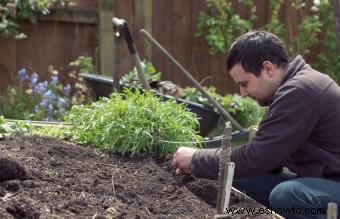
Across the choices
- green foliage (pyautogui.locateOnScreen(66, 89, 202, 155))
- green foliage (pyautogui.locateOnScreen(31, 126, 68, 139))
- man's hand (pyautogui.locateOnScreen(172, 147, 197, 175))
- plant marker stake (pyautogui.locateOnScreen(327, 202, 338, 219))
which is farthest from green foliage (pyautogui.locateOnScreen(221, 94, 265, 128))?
plant marker stake (pyautogui.locateOnScreen(327, 202, 338, 219))

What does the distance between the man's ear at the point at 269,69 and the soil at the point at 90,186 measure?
0.66m

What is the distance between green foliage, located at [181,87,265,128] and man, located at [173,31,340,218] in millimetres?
3061

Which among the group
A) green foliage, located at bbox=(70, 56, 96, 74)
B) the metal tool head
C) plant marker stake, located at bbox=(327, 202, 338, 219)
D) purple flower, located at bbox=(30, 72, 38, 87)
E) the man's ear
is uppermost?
the man's ear

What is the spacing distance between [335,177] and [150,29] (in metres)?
5.36

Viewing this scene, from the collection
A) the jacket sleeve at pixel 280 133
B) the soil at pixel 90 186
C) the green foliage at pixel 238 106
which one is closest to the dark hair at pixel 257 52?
the jacket sleeve at pixel 280 133

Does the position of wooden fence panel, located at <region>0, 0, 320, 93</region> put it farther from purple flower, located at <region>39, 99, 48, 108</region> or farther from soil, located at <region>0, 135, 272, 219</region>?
soil, located at <region>0, 135, 272, 219</region>

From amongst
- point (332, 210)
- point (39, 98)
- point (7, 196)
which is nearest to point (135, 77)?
point (39, 98)

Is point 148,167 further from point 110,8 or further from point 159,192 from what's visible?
point 110,8

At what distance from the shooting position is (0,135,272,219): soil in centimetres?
332

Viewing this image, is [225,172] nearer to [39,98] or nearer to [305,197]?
[305,197]

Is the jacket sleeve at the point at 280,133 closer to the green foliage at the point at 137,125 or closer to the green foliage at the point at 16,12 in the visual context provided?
the green foliage at the point at 137,125

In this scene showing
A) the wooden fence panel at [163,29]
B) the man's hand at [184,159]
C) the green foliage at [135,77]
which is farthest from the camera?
the wooden fence panel at [163,29]

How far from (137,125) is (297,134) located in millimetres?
1271

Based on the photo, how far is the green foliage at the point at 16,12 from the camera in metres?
8.48
